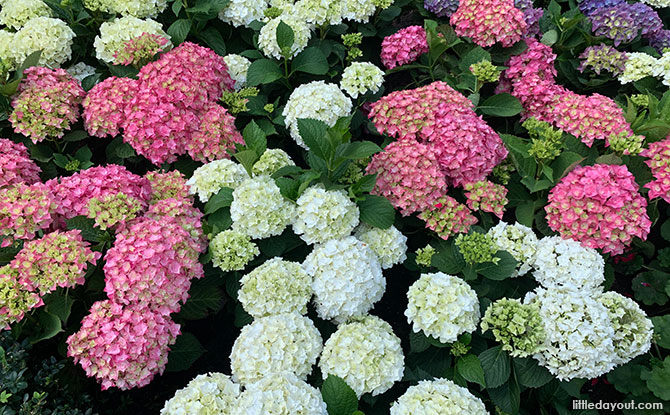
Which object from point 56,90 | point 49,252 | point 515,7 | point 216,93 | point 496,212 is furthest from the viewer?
point 515,7

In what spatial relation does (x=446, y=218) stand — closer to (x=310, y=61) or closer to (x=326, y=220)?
(x=326, y=220)

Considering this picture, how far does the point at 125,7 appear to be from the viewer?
3457 millimetres

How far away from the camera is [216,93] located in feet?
10.2

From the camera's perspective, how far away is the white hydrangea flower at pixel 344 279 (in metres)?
2.19

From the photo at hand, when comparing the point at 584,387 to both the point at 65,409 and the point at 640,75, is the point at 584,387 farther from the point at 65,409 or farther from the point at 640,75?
the point at 65,409

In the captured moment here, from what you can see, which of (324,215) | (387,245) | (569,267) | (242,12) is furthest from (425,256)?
(242,12)

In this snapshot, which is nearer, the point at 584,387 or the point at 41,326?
the point at 41,326

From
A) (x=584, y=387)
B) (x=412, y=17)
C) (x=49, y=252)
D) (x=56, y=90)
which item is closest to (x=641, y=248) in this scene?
(x=584, y=387)

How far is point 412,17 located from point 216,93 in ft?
6.73

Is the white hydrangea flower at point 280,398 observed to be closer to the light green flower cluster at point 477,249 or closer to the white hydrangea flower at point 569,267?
the light green flower cluster at point 477,249

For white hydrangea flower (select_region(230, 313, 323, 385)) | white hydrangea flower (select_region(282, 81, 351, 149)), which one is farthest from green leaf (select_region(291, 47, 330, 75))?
white hydrangea flower (select_region(230, 313, 323, 385))

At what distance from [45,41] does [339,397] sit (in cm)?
296

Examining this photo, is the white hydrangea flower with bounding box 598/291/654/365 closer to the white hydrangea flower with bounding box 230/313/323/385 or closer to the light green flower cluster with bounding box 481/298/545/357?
the light green flower cluster with bounding box 481/298/545/357

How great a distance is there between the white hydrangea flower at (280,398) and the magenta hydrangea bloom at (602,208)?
1.49 m
